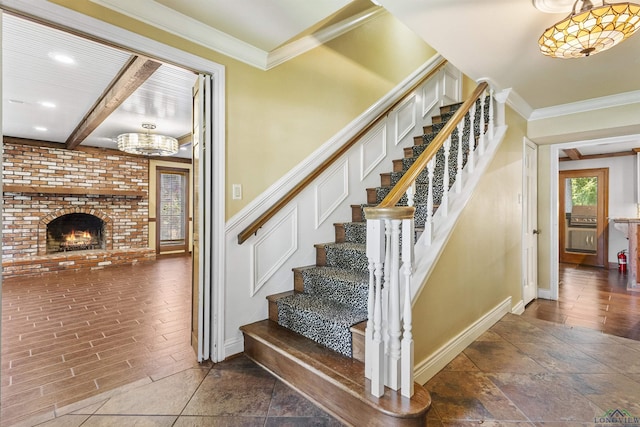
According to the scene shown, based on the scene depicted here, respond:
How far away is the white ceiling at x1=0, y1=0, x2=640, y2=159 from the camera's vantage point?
6.42 feet

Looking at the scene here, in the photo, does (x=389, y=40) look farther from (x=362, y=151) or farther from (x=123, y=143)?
(x=123, y=143)

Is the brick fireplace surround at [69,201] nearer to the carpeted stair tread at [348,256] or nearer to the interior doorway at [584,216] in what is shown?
the carpeted stair tread at [348,256]

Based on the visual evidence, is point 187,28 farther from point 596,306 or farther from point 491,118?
point 596,306

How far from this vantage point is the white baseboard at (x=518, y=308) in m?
3.46

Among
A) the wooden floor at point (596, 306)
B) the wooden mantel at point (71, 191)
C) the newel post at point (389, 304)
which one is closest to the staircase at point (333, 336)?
the newel post at point (389, 304)

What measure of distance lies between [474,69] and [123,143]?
16.2 ft

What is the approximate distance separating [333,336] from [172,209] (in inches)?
269

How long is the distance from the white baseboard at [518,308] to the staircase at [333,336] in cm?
170

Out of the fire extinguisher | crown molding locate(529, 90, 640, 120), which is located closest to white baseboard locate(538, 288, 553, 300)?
crown molding locate(529, 90, 640, 120)

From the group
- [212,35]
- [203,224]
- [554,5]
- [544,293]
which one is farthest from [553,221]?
[212,35]

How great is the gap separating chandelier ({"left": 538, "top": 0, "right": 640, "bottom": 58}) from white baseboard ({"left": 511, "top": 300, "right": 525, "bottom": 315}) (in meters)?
2.61

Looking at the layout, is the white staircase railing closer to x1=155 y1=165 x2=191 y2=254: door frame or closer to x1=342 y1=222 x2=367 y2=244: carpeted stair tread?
x1=342 y1=222 x2=367 y2=244: carpeted stair tread

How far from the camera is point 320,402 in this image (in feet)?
5.89

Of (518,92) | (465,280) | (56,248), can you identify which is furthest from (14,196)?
(518,92)
